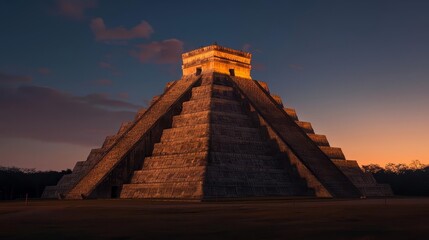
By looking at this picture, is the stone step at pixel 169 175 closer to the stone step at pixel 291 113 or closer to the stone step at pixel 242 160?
the stone step at pixel 242 160

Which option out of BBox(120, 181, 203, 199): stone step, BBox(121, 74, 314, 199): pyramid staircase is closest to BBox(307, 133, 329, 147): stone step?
BBox(121, 74, 314, 199): pyramid staircase

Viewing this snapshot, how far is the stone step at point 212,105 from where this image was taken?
66188 millimetres

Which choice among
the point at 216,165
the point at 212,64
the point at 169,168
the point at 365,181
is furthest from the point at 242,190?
the point at 212,64

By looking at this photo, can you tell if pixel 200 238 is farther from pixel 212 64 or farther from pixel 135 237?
pixel 212 64

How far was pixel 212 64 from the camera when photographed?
75.9m

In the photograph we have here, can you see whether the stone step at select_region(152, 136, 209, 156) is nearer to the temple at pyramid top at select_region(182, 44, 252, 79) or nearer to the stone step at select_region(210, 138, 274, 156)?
the stone step at select_region(210, 138, 274, 156)

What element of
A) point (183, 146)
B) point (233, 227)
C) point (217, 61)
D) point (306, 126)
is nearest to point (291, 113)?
point (306, 126)

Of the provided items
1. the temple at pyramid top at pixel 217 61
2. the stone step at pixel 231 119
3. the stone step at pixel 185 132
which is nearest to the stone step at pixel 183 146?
the stone step at pixel 185 132

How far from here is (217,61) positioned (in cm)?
7644

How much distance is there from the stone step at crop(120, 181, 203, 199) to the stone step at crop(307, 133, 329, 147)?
23.4 meters

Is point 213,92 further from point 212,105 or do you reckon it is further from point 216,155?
point 216,155

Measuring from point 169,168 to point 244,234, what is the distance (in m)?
38.4

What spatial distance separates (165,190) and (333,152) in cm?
2504

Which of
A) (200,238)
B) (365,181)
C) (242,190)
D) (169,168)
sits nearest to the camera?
(200,238)
